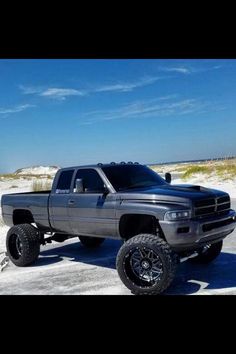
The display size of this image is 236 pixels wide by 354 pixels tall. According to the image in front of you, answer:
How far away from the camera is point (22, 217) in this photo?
852 cm

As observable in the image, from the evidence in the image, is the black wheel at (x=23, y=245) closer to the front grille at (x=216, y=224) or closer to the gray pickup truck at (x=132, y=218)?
the gray pickup truck at (x=132, y=218)

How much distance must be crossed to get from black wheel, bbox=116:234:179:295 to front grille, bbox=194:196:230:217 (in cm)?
75

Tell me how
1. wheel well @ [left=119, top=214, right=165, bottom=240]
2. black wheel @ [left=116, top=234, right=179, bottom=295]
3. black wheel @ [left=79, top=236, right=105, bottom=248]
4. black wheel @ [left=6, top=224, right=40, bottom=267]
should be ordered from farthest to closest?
1. black wheel @ [left=79, top=236, right=105, bottom=248]
2. black wheel @ [left=6, top=224, right=40, bottom=267]
3. wheel well @ [left=119, top=214, right=165, bottom=240]
4. black wheel @ [left=116, top=234, right=179, bottom=295]

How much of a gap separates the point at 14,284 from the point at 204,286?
3203 millimetres

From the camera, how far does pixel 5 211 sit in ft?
28.2

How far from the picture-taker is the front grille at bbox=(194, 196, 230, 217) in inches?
226

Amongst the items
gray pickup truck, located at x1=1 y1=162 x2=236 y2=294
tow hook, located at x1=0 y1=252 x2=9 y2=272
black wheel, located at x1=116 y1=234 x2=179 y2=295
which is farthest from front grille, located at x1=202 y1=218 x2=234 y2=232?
tow hook, located at x1=0 y1=252 x2=9 y2=272

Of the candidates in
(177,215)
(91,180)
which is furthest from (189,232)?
(91,180)

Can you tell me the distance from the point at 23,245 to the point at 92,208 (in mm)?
1960

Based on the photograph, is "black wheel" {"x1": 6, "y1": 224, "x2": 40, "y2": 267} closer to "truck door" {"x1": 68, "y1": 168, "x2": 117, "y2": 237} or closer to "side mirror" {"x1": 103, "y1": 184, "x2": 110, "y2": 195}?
"truck door" {"x1": 68, "y1": 168, "x2": 117, "y2": 237}
